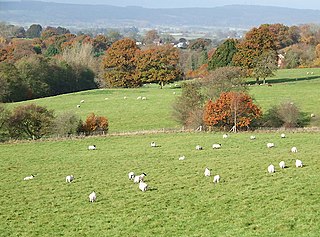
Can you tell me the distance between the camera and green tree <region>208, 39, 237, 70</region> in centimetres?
7819

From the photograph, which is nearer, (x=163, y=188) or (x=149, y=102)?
(x=163, y=188)

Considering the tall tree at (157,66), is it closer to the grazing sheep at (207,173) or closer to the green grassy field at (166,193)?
the green grassy field at (166,193)

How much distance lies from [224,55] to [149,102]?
25.0 m

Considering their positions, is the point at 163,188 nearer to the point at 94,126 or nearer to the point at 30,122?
the point at 94,126

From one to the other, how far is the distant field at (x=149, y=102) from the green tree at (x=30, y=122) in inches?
269

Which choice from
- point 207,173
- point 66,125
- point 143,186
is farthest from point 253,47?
point 143,186

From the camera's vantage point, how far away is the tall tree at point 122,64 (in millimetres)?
76812

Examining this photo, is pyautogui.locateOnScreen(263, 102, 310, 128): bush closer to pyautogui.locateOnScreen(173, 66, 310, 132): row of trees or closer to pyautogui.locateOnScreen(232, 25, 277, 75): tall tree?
pyautogui.locateOnScreen(173, 66, 310, 132): row of trees

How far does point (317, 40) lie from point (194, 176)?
114448mm

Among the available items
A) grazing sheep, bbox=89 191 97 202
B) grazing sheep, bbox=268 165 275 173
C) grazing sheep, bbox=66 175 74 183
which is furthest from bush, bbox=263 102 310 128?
grazing sheep, bbox=89 191 97 202

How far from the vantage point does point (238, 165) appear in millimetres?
26094

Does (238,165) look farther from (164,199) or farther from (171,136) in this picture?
(171,136)

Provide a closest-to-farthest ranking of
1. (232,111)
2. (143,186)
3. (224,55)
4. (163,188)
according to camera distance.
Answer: (143,186) < (163,188) < (232,111) < (224,55)

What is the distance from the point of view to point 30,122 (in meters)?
42.5
